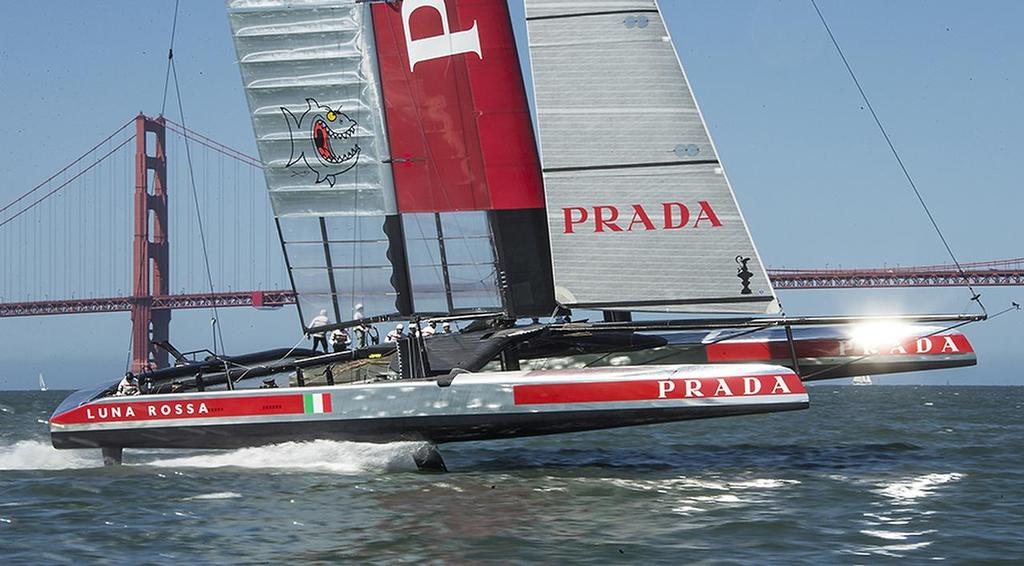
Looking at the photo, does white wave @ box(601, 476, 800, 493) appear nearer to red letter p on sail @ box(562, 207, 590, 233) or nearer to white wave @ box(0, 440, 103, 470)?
red letter p on sail @ box(562, 207, 590, 233)

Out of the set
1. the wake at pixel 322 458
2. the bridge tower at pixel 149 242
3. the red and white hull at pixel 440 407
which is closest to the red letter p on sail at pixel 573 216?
the red and white hull at pixel 440 407

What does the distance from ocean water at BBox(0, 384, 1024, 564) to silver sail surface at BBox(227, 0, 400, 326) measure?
5.42 ft

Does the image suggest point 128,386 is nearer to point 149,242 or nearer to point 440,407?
point 440,407

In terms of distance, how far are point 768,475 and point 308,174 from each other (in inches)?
172

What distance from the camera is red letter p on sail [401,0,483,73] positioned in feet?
32.0

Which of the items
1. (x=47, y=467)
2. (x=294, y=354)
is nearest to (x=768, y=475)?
(x=294, y=354)

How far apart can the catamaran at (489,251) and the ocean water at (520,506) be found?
48 cm

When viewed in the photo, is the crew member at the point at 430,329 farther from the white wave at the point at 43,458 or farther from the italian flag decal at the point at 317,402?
the white wave at the point at 43,458

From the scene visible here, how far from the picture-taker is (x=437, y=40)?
985cm

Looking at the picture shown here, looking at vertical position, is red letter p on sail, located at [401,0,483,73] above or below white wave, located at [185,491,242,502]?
above

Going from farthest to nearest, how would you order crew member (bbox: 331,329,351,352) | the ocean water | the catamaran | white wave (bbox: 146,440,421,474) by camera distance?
1. crew member (bbox: 331,329,351,352)
2. white wave (bbox: 146,440,421,474)
3. the catamaran
4. the ocean water

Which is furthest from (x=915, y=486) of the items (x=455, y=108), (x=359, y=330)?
(x=359, y=330)

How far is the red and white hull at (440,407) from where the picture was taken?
326 inches

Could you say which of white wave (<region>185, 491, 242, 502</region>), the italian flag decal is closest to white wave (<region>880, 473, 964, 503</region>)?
the italian flag decal
